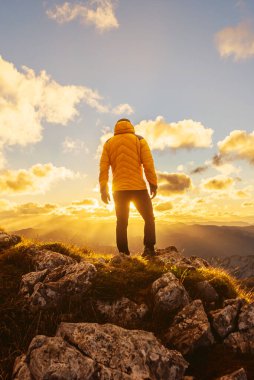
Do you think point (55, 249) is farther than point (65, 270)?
Yes

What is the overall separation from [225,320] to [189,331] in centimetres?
86

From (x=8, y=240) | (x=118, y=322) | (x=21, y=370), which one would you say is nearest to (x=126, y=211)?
(x=8, y=240)

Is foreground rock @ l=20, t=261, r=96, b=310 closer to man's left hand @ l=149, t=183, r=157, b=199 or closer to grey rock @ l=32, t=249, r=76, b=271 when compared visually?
grey rock @ l=32, t=249, r=76, b=271

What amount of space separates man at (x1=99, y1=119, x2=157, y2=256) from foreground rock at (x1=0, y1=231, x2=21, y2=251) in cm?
360

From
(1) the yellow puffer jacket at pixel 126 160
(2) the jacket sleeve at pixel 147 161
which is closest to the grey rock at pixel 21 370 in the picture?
(1) the yellow puffer jacket at pixel 126 160

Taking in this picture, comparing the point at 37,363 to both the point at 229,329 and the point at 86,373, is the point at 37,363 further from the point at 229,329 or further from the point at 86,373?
the point at 229,329

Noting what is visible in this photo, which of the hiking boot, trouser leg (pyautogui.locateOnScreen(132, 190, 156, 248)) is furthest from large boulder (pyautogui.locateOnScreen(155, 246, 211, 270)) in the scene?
trouser leg (pyautogui.locateOnScreen(132, 190, 156, 248))

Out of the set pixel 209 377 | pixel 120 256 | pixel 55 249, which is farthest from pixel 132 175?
pixel 209 377

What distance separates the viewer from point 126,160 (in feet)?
38.2

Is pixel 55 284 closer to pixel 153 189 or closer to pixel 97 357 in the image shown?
pixel 97 357

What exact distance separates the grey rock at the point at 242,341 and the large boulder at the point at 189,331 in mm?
359

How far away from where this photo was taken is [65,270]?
7758mm

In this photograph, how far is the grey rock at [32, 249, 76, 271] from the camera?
8602 mm

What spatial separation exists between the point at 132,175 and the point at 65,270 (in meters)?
4.91
